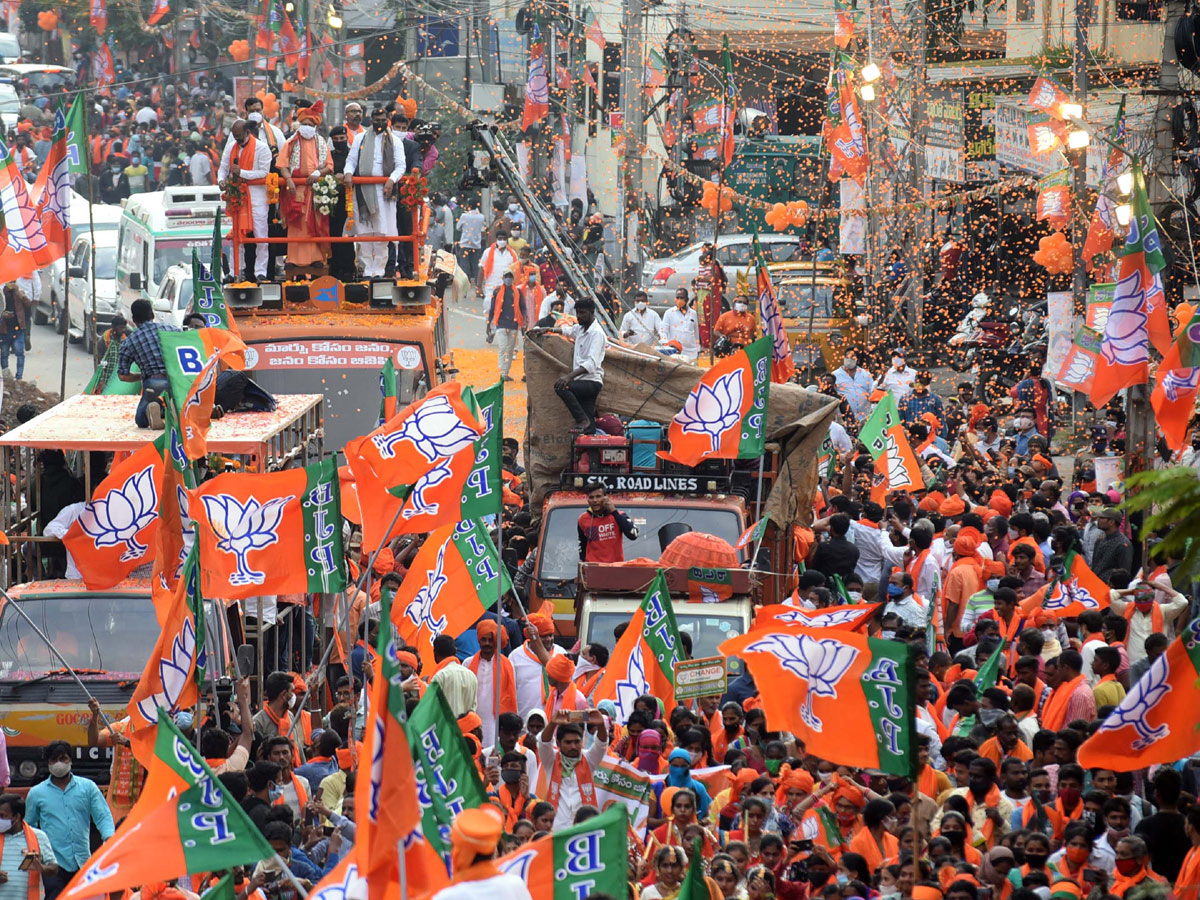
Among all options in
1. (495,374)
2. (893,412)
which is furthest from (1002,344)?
(893,412)

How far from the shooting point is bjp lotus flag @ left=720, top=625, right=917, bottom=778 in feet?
28.5

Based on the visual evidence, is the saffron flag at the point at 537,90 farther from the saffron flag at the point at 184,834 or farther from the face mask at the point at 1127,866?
the saffron flag at the point at 184,834

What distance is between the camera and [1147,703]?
29.7 feet

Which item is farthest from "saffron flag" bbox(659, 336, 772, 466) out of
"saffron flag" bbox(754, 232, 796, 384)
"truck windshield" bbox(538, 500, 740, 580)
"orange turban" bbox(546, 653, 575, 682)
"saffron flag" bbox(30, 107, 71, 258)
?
"saffron flag" bbox(30, 107, 71, 258)

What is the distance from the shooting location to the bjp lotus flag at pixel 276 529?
11.5 metres

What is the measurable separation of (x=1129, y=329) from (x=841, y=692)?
257 inches

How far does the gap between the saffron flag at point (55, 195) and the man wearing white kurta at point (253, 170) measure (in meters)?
1.40

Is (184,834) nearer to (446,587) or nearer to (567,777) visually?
(567,777)

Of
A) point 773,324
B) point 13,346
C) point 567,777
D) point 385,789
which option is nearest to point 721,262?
point 13,346

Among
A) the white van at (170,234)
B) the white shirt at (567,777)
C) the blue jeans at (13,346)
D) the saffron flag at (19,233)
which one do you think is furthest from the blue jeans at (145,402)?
the blue jeans at (13,346)

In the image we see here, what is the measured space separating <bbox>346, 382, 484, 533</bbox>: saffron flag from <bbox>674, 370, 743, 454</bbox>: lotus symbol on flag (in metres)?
2.61

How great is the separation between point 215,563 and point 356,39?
34387 mm

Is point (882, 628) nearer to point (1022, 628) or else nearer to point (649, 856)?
point (1022, 628)

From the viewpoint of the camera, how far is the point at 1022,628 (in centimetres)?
1313
